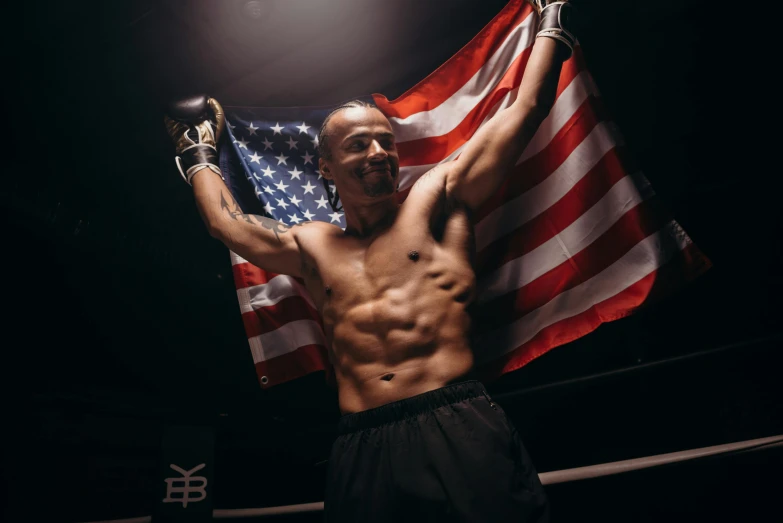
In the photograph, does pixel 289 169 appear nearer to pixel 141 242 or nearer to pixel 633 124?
pixel 141 242

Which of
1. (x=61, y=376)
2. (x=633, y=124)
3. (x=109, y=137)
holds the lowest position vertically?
(x=61, y=376)

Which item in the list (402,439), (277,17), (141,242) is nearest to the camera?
(402,439)

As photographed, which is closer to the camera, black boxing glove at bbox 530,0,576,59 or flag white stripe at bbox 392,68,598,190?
black boxing glove at bbox 530,0,576,59

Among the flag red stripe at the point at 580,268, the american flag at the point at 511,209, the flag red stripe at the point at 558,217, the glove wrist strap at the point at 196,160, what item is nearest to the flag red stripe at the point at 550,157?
the american flag at the point at 511,209

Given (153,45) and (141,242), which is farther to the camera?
(141,242)

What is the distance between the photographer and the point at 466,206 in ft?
6.54

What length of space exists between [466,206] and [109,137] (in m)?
2.33

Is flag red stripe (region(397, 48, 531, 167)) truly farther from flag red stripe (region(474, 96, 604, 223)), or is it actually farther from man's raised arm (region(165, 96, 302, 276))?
man's raised arm (region(165, 96, 302, 276))

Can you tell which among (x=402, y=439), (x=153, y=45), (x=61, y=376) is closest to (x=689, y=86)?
(x=402, y=439)

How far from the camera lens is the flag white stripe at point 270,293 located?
97.7 inches

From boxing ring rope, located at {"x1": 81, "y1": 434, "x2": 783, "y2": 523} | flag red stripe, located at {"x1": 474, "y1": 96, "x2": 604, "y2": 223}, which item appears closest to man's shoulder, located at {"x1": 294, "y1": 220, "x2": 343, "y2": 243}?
flag red stripe, located at {"x1": 474, "y1": 96, "x2": 604, "y2": 223}

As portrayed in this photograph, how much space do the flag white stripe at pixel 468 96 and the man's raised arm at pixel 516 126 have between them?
360mm

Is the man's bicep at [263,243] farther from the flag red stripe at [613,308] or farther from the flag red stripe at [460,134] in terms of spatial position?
the flag red stripe at [613,308]

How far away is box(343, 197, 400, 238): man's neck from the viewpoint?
81.3 inches
